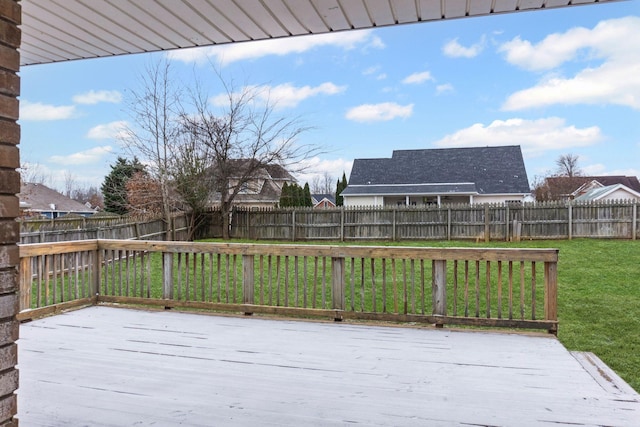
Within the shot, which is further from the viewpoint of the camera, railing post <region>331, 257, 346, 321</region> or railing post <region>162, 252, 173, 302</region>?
railing post <region>162, 252, 173, 302</region>

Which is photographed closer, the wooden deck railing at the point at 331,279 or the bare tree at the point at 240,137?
the wooden deck railing at the point at 331,279

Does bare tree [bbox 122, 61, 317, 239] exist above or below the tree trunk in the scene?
above

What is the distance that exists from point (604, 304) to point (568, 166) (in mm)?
34508

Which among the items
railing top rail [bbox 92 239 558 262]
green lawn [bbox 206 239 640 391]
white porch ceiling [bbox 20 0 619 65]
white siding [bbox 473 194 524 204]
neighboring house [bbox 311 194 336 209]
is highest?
neighboring house [bbox 311 194 336 209]

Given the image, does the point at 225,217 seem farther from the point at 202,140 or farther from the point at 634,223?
the point at 634,223

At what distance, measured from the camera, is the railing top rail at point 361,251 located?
396cm

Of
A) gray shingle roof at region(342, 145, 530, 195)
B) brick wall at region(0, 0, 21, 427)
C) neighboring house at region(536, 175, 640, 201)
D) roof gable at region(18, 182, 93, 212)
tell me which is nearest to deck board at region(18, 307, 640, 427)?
brick wall at region(0, 0, 21, 427)

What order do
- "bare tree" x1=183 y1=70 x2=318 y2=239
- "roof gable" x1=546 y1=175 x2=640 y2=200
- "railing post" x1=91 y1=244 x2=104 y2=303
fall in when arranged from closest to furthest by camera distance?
1. "railing post" x1=91 y1=244 x2=104 y2=303
2. "bare tree" x1=183 y1=70 x2=318 y2=239
3. "roof gable" x1=546 y1=175 x2=640 y2=200

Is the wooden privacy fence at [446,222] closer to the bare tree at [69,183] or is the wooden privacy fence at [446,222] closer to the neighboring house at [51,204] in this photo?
the neighboring house at [51,204]

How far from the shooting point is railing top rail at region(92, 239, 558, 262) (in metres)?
3.96

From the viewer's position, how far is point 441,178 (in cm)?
2184

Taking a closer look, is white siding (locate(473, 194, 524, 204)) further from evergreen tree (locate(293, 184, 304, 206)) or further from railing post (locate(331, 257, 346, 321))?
railing post (locate(331, 257, 346, 321))

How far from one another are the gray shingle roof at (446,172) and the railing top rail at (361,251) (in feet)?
55.9

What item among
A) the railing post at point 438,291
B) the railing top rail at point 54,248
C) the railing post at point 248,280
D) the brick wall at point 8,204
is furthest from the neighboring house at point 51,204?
the brick wall at point 8,204
